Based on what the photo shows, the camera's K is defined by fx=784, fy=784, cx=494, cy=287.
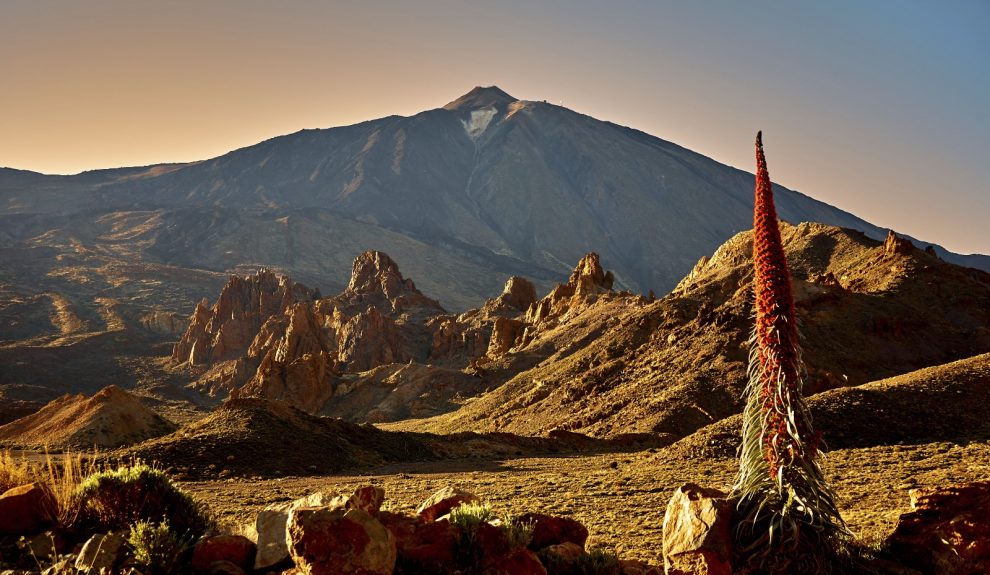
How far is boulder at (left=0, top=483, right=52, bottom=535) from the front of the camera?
26.5 feet

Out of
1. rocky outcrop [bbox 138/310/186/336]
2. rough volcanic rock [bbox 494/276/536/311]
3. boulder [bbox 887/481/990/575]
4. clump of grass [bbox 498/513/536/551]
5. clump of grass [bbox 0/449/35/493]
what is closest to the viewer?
clump of grass [bbox 498/513/536/551]

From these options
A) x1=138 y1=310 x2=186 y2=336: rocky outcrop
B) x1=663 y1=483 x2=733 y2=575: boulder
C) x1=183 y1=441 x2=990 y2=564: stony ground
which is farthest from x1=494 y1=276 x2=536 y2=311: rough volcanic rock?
x1=663 y1=483 x2=733 y2=575: boulder

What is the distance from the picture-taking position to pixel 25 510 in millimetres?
8156

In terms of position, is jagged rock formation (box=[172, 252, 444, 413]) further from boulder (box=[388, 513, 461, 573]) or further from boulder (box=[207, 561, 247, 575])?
boulder (box=[207, 561, 247, 575])

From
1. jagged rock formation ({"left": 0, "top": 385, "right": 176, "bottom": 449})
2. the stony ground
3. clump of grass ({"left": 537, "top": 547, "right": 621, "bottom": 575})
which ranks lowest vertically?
jagged rock formation ({"left": 0, "top": 385, "right": 176, "bottom": 449})

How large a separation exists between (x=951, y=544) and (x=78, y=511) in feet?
31.3

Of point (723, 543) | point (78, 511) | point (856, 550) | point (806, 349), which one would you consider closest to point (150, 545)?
point (78, 511)

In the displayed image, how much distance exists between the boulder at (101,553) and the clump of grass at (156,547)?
0.40 ft

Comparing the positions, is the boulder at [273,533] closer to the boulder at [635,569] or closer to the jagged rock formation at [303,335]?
the boulder at [635,569]

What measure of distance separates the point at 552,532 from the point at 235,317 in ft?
376

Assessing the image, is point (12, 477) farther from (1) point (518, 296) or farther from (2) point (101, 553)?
(1) point (518, 296)

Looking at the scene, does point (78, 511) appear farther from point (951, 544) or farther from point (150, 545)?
point (951, 544)

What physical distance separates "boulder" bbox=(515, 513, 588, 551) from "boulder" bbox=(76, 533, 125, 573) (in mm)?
4209

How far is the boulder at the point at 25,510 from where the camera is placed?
26.5 feet
